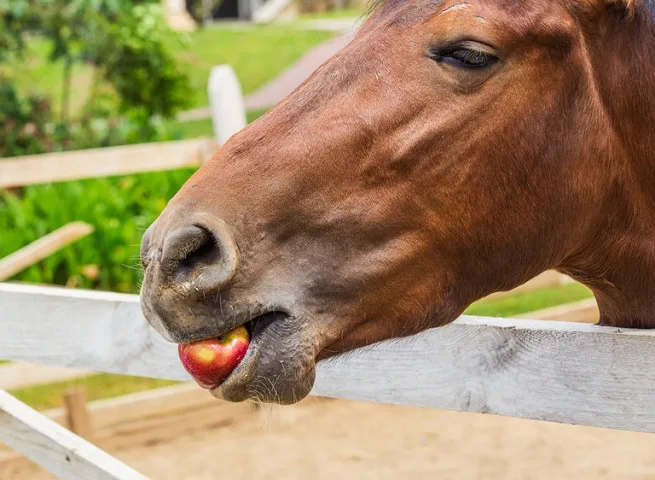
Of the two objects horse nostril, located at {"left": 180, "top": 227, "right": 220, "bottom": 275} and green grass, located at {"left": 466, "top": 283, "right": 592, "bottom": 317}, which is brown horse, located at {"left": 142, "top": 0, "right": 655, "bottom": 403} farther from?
green grass, located at {"left": 466, "top": 283, "right": 592, "bottom": 317}

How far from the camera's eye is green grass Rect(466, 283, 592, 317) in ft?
21.9

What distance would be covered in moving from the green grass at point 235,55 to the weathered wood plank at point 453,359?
12120 mm

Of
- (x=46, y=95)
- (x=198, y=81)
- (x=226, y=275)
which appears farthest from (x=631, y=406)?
(x=198, y=81)

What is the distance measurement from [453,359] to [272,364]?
635 mm

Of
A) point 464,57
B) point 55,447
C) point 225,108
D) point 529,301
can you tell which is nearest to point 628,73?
point 464,57

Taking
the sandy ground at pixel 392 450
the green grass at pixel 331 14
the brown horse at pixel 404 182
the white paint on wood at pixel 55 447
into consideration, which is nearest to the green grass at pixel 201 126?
the sandy ground at pixel 392 450

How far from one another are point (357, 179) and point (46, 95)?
8608mm

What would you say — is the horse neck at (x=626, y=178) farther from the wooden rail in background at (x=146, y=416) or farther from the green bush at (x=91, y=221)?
the green bush at (x=91, y=221)

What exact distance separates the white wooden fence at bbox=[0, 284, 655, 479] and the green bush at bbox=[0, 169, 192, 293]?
11.7 ft

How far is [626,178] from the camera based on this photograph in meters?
Answer: 1.97

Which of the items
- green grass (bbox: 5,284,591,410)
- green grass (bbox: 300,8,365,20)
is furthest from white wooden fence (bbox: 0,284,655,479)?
green grass (bbox: 300,8,365,20)

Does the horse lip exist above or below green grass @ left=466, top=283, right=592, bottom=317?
above

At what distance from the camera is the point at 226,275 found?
1.64 meters

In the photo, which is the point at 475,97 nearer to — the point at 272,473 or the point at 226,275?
the point at 226,275
